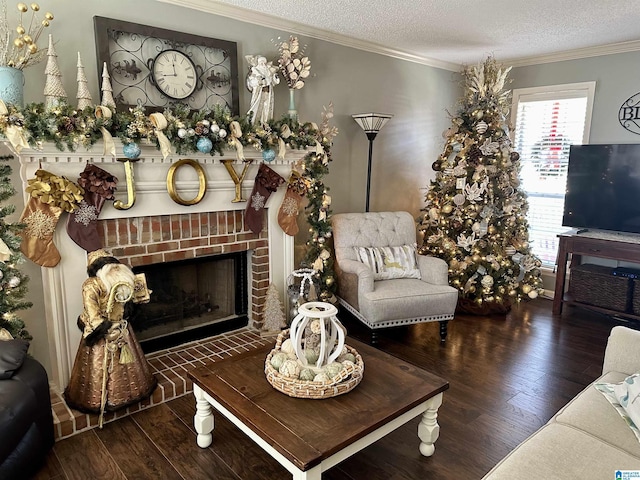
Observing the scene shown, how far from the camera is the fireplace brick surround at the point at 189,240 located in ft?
9.11

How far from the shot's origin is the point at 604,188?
4.06 meters

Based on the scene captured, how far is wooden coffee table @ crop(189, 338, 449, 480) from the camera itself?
169 cm

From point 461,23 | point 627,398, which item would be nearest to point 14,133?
point 627,398

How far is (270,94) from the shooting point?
10.7 feet

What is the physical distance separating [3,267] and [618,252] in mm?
4398

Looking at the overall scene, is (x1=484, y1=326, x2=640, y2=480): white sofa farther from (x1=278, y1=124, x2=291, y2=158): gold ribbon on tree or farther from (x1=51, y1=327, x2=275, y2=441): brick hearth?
(x1=278, y1=124, x2=291, y2=158): gold ribbon on tree

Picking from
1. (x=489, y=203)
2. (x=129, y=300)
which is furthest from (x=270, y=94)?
(x=489, y=203)

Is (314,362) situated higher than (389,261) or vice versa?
(389,261)

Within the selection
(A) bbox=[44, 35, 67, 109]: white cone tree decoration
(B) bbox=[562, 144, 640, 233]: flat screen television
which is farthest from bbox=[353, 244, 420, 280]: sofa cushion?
(A) bbox=[44, 35, 67, 109]: white cone tree decoration

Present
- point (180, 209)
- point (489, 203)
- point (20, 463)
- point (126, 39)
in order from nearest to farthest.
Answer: point (20, 463), point (126, 39), point (180, 209), point (489, 203)

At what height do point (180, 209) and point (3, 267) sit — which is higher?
point (180, 209)

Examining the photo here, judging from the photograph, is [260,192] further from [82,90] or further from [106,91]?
[82,90]

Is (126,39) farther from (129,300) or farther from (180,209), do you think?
(129,300)

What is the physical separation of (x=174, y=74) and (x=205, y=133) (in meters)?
0.54
